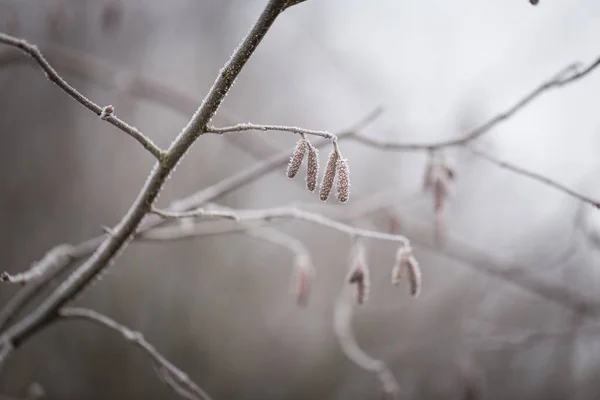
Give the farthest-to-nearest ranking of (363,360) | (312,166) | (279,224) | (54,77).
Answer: (279,224) < (363,360) < (312,166) < (54,77)

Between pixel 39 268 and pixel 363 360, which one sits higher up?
pixel 39 268

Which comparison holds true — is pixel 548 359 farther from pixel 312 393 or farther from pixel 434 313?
pixel 312 393

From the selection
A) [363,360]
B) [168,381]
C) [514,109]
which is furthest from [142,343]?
[514,109]

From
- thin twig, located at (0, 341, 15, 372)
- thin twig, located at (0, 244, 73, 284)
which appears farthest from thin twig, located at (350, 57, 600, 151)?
thin twig, located at (0, 341, 15, 372)

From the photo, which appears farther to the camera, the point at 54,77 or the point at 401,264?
A: the point at 401,264

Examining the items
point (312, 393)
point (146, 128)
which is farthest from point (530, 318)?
point (146, 128)

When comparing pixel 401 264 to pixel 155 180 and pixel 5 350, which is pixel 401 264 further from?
pixel 5 350

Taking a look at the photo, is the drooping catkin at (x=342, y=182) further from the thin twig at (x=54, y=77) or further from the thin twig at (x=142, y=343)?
the thin twig at (x=142, y=343)
